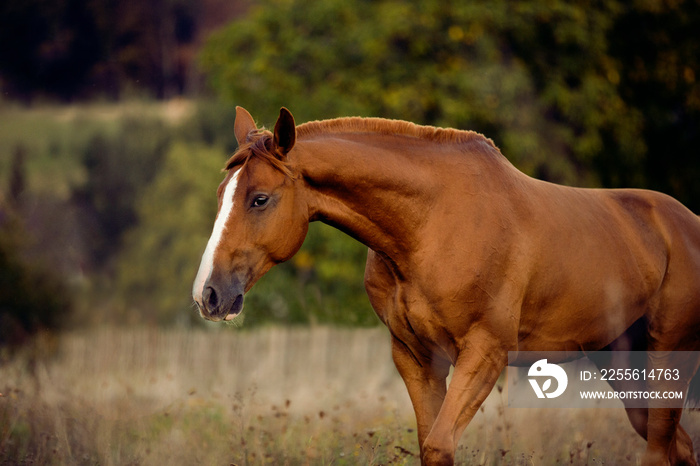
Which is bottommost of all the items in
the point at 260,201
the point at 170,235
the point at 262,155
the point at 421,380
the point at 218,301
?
the point at 170,235

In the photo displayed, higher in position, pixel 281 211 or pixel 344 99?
pixel 344 99

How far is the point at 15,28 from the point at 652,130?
1340 cm

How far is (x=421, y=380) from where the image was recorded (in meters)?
4.62

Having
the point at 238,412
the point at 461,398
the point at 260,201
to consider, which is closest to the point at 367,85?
the point at 238,412

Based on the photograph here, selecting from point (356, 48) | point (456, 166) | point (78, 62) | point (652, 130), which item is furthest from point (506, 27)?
point (456, 166)

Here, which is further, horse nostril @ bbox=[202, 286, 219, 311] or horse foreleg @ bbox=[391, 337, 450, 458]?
horse foreleg @ bbox=[391, 337, 450, 458]

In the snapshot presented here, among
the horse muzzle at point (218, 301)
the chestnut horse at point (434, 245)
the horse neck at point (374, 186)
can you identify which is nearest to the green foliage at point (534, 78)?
the chestnut horse at point (434, 245)

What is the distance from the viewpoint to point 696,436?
23.4 feet

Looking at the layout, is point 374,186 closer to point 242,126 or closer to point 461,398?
point 242,126

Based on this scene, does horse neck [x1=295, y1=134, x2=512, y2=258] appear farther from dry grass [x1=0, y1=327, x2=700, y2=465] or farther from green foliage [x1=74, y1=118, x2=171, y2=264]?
green foliage [x1=74, y1=118, x2=171, y2=264]

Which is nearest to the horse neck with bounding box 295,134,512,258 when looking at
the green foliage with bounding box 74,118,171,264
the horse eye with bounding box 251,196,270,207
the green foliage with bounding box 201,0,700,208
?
the horse eye with bounding box 251,196,270,207

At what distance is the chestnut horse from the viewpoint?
156 inches

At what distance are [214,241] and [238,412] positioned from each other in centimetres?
340

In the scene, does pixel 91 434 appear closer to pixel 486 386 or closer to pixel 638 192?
pixel 486 386
